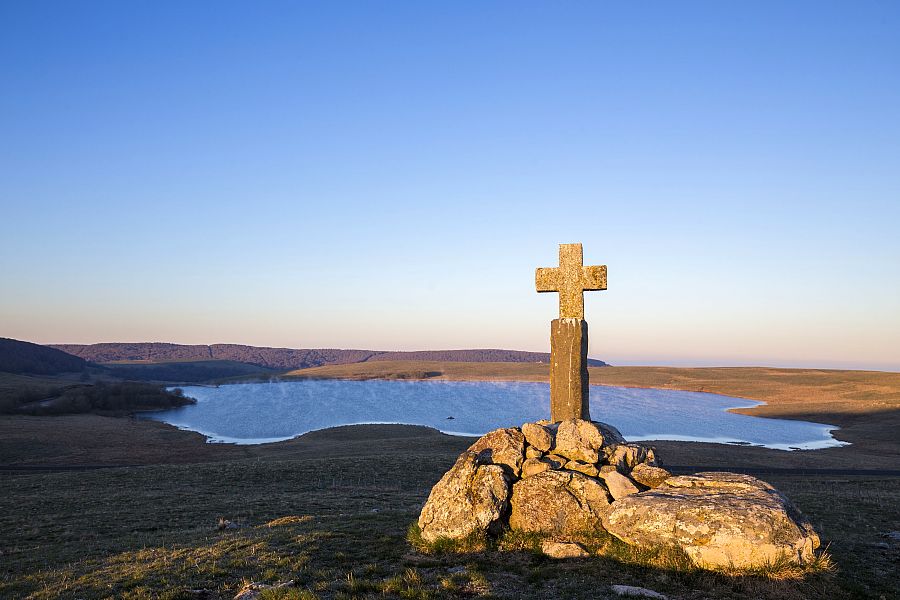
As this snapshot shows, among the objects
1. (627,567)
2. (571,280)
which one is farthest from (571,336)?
(627,567)

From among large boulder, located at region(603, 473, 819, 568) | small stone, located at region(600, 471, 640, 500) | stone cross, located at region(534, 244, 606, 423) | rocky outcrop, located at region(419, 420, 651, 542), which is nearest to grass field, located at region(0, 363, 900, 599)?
large boulder, located at region(603, 473, 819, 568)

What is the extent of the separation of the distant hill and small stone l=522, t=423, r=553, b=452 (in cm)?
19102

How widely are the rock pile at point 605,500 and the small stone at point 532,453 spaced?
22mm

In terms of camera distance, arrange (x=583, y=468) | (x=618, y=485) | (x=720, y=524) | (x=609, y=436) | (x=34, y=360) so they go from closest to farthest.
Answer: (x=720, y=524) → (x=618, y=485) → (x=583, y=468) → (x=609, y=436) → (x=34, y=360)

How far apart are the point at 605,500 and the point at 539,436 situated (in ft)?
6.90

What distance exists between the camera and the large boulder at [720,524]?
838 centimetres

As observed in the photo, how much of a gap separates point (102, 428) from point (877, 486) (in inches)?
2722

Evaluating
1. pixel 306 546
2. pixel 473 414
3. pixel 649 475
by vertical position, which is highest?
pixel 649 475

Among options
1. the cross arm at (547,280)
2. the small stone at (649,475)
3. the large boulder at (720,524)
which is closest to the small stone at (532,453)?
the small stone at (649,475)

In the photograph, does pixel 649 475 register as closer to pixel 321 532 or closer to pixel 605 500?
pixel 605 500

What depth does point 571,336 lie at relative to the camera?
14797 millimetres

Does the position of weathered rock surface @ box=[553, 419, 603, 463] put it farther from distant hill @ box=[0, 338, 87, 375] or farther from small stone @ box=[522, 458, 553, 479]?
distant hill @ box=[0, 338, 87, 375]

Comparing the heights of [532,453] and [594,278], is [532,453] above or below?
below

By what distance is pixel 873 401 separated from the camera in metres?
73.3
